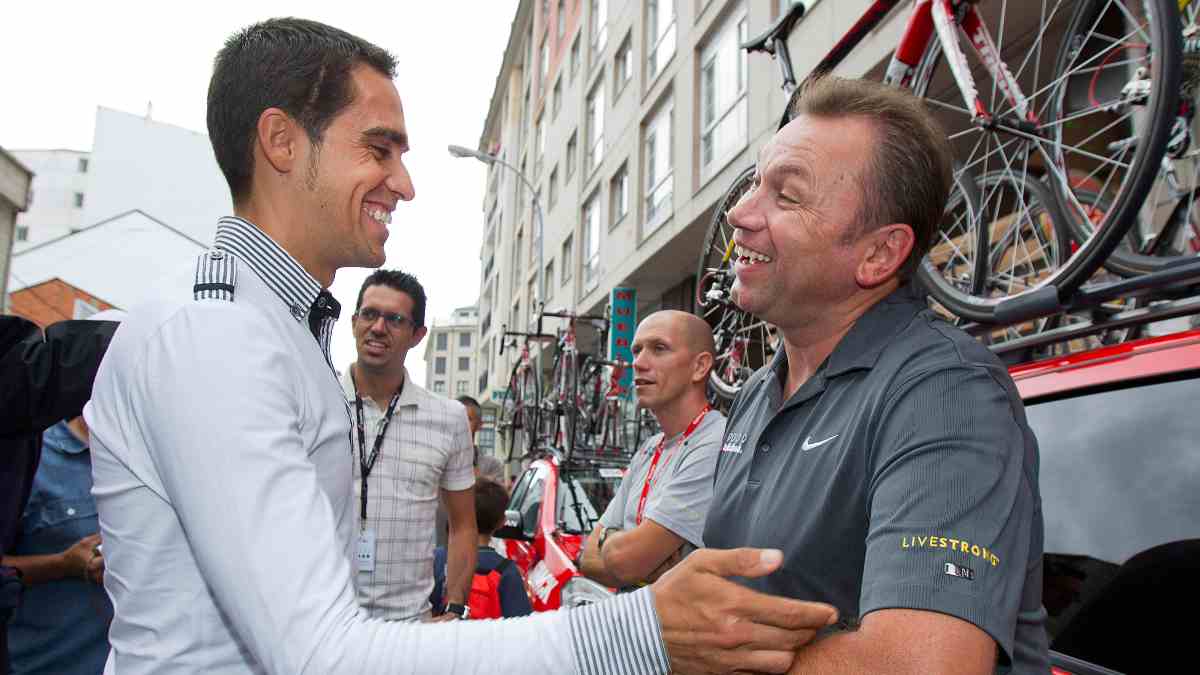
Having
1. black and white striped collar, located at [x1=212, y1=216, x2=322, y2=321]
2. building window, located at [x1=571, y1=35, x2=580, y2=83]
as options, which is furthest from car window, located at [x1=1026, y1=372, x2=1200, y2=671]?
building window, located at [x1=571, y1=35, x2=580, y2=83]

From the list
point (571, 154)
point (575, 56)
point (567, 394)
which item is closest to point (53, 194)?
point (575, 56)

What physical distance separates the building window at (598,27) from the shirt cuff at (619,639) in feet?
69.7

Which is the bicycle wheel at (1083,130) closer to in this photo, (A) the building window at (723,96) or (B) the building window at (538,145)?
(A) the building window at (723,96)

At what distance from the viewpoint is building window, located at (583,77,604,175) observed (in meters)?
21.9

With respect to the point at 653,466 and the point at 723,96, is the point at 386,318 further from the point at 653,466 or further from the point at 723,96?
the point at 723,96

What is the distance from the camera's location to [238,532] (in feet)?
3.58

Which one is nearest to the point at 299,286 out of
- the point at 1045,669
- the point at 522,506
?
the point at 1045,669

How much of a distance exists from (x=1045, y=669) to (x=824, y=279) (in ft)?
2.78

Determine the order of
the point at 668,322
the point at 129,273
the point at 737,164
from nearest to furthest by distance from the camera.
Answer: the point at 668,322, the point at 737,164, the point at 129,273

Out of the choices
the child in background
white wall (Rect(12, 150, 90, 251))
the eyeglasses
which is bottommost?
the child in background

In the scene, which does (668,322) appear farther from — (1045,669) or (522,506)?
(522,506)

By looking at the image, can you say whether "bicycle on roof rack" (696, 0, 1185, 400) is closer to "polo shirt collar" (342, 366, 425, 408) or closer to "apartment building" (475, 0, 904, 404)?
"polo shirt collar" (342, 366, 425, 408)

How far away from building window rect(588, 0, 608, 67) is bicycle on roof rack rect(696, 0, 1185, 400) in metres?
18.2

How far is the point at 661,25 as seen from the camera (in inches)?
673
